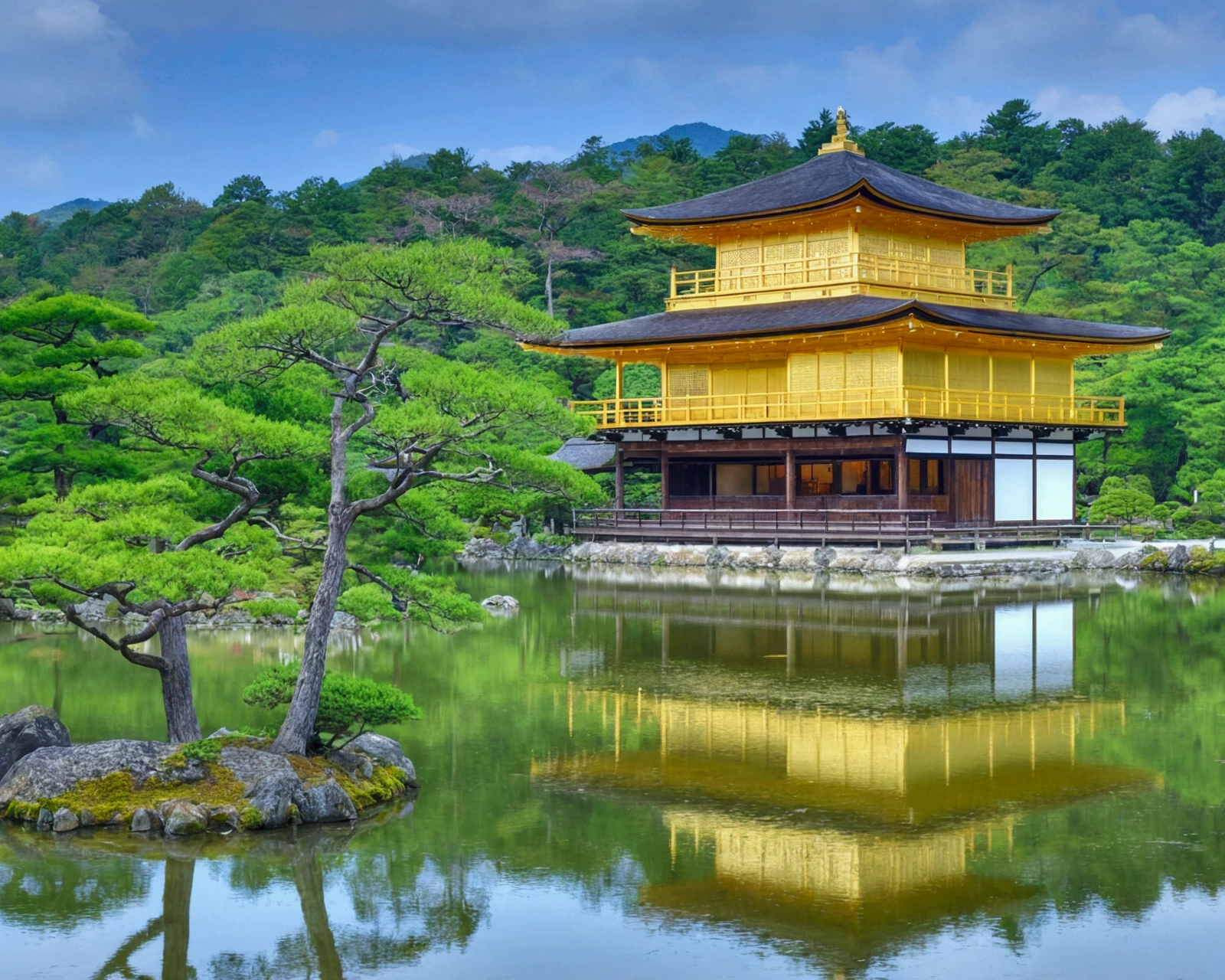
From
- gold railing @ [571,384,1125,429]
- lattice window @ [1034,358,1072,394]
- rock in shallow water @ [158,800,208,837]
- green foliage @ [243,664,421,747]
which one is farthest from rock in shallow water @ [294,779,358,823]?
lattice window @ [1034,358,1072,394]

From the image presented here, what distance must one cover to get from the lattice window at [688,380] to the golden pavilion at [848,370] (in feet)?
0.17

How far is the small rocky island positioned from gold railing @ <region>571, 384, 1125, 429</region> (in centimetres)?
2186

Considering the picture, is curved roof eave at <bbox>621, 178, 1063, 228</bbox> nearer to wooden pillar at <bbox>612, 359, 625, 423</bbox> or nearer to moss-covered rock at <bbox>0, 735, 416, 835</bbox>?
wooden pillar at <bbox>612, 359, 625, 423</bbox>

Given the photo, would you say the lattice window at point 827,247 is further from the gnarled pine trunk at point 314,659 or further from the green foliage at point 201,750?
the green foliage at point 201,750

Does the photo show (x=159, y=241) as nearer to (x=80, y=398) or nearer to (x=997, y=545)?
(x=997, y=545)

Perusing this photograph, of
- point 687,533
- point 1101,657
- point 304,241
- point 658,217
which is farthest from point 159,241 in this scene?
point 1101,657

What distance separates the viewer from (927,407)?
31.6 metres

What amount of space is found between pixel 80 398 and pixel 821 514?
77.3 feet

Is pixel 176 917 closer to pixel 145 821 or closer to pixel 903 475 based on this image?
pixel 145 821

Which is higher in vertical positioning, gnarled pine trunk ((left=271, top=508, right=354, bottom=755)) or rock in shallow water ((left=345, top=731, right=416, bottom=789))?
gnarled pine trunk ((left=271, top=508, right=354, bottom=755))

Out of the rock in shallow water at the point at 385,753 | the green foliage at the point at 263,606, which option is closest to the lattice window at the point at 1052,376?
the rock in shallow water at the point at 385,753

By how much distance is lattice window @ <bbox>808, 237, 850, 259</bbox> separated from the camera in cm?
3522

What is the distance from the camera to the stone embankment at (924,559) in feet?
96.0

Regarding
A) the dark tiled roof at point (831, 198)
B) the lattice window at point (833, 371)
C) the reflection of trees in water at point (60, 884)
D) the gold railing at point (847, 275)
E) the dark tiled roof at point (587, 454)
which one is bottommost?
the reflection of trees in water at point (60, 884)
